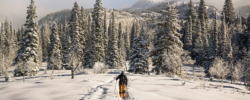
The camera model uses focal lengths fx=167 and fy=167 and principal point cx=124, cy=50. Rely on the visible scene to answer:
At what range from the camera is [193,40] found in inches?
2687

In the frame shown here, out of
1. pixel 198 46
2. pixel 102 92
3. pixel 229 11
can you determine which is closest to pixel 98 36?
pixel 102 92

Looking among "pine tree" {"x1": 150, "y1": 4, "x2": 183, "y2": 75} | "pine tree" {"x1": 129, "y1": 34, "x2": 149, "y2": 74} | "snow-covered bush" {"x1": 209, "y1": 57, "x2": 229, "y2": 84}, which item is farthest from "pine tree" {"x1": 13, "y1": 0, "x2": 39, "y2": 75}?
"snow-covered bush" {"x1": 209, "y1": 57, "x2": 229, "y2": 84}

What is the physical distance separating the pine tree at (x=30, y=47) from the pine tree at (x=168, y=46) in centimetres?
2064

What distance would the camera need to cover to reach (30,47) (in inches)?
1171

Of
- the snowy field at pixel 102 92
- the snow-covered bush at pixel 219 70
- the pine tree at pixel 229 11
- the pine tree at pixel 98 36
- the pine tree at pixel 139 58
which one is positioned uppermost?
the pine tree at pixel 229 11

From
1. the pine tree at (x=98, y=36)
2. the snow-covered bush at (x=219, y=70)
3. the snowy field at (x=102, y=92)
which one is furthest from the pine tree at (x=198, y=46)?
the snowy field at (x=102, y=92)

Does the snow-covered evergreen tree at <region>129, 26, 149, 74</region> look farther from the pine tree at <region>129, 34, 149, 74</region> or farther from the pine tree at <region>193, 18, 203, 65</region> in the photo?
the pine tree at <region>193, 18, 203, 65</region>

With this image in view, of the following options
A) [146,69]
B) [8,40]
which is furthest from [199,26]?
[8,40]

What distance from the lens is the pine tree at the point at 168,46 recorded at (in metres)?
23.0

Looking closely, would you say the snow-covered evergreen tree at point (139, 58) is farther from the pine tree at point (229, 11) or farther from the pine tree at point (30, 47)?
the pine tree at point (229, 11)

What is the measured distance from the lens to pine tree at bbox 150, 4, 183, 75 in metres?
23.0

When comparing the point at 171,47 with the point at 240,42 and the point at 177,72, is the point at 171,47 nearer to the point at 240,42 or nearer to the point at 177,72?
the point at 177,72

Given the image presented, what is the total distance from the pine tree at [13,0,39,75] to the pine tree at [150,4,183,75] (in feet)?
67.7

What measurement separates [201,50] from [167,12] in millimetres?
37553
